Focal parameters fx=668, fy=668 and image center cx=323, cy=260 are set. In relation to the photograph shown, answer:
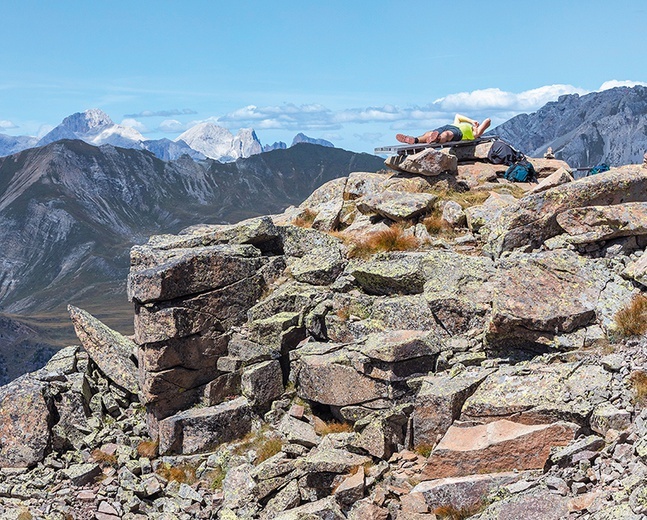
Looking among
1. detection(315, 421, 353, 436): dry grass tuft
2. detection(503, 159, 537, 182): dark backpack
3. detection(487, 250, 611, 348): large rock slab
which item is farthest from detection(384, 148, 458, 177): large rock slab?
detection(315, 421, 353, 436): dry grass tuft

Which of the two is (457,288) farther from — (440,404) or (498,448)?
(498,448)

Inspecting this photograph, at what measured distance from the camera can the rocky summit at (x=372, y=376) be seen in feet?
49.5

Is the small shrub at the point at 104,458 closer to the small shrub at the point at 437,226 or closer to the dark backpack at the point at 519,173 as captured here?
the small shrub at the point at 437,226

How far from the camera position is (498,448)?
15.1 m

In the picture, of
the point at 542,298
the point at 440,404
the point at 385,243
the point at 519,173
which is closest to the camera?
the point at 440,404

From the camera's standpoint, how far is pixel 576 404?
1543 centimetres

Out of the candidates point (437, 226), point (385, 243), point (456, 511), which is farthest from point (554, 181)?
point (456, 511)

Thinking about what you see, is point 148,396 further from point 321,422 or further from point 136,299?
point 321,422

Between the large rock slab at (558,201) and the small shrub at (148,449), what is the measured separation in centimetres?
1416

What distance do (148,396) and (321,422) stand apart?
6880 millimetres

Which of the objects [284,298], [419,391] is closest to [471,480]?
[419,391]

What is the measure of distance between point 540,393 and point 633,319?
3.25 metres

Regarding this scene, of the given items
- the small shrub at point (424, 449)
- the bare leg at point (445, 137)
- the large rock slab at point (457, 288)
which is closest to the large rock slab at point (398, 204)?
the large rock slab at point (457, 288)

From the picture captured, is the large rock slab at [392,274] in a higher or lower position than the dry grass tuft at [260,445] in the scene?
higher
